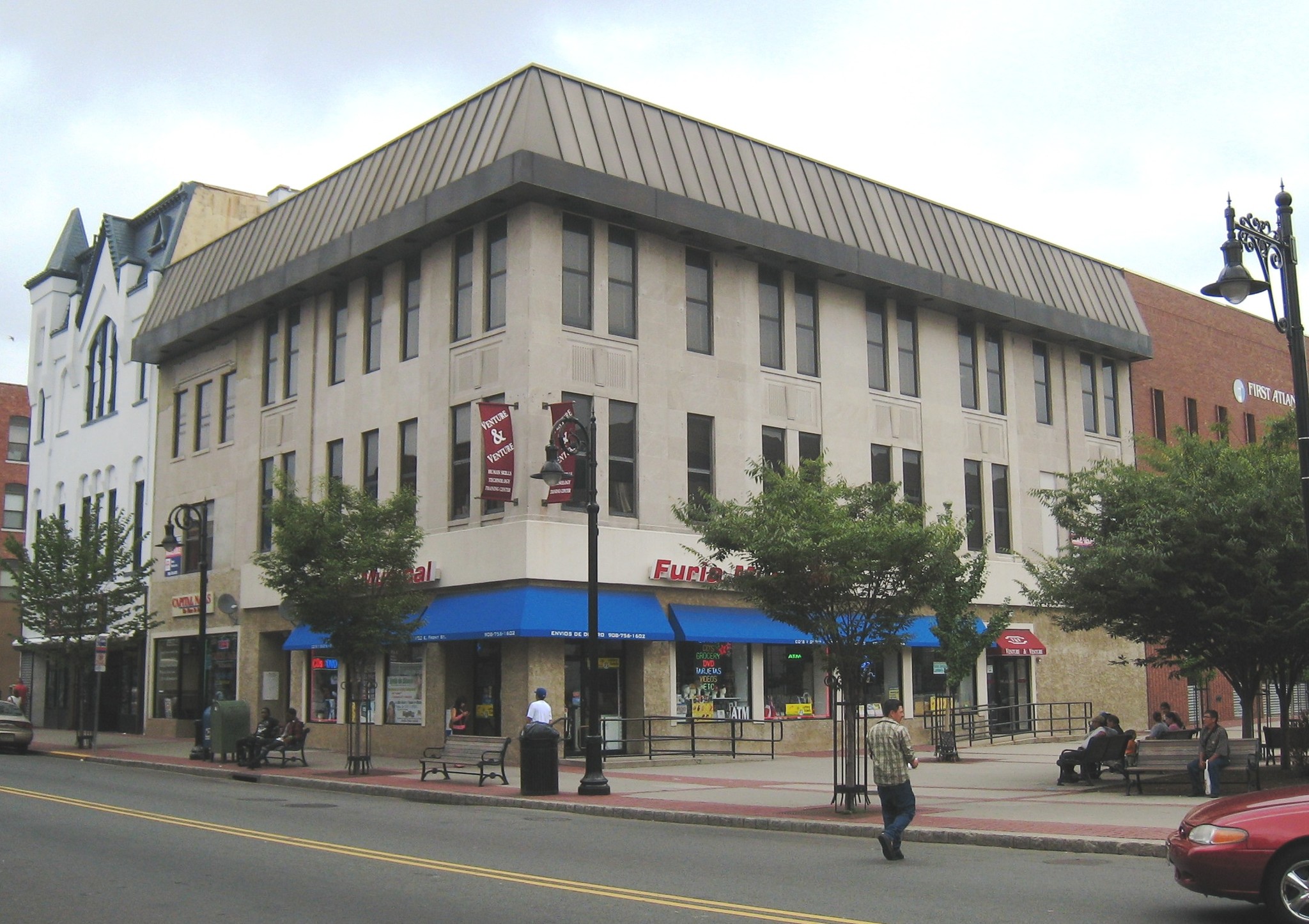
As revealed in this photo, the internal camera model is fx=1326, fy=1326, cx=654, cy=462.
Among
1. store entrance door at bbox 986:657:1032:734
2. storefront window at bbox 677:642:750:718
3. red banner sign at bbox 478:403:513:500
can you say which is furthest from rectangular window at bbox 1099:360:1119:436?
red banner sign at bbox 478:403:513:500

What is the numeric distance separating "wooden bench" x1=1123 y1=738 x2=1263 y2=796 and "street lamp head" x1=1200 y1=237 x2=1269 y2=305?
7146 mm

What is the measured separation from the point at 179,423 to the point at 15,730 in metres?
11.6

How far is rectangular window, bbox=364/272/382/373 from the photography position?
33.8m

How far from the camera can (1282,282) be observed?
49.4 feet

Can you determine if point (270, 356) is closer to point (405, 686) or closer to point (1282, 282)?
point (405, 686)

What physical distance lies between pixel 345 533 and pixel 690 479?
27.7 feet

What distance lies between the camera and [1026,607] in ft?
126

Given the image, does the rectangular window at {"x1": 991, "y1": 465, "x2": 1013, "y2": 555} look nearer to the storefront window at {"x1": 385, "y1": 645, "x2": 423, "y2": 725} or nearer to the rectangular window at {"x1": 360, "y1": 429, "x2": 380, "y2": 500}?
the storefront window at {"x1": 385, "y1": 645, "x2": 423, "y2": 725}

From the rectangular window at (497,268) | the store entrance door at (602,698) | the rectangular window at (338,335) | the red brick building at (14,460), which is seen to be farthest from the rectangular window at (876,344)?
the red brick building at (14,460)

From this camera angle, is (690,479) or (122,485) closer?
(690,479)

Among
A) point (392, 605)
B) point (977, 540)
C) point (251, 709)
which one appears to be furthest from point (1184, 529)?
point (251, 709)

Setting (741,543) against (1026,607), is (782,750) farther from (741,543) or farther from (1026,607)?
(741,543)

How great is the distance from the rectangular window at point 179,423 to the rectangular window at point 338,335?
9560 mm

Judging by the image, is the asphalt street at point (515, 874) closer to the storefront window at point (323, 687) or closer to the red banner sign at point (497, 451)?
the red banner sign at point (497, 451)
